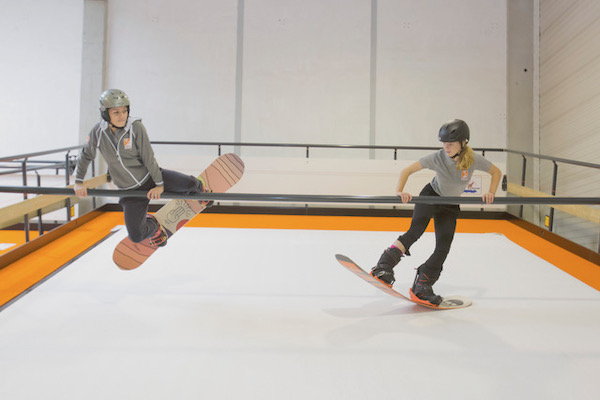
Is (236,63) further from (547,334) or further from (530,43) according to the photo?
(547,334)

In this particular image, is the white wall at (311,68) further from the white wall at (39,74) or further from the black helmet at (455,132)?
the black helmet at (455,132)

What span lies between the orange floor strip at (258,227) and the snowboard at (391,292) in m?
1.47

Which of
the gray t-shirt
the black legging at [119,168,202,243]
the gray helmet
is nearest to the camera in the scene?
the gray helmet

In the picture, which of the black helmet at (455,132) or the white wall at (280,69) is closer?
the black helmet at (455,132)

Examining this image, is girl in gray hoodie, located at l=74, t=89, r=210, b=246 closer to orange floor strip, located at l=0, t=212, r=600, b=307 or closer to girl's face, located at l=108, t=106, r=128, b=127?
girl's face, located at l=108, t=106, r=128, b=127

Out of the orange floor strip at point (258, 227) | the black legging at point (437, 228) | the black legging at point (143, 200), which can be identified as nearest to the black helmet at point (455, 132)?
the black legging at point (437, 228)

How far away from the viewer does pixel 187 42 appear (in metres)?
6.86

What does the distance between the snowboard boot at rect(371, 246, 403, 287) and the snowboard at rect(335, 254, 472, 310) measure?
66 millimetres

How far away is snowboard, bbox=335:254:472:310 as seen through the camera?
106 inches

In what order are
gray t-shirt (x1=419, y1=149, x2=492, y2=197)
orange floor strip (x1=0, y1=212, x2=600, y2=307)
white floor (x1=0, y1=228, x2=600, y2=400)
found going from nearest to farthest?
white floor (x1=0, y1=228, x2=600, y2=400), gray t-shirt (x1=419, y1=149, x2=492, y2=197), orange floor strip (x1=0, y1=212, x2=600, y2=307)

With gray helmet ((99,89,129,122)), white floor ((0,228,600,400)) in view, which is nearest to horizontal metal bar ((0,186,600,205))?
gray helmet ((99,89,129,122))

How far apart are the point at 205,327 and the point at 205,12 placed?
18.5ft

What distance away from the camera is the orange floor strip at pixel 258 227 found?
3.77 meters

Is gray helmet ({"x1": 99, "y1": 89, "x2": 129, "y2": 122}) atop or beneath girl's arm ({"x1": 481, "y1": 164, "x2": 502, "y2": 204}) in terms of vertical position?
atop
